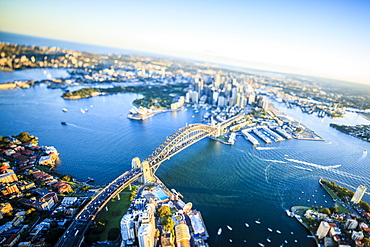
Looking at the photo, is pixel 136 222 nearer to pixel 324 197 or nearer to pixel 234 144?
pixel 324 197

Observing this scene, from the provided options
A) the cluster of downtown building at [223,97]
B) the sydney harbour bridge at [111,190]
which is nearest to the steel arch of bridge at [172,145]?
the sydney harbour bridge at [111,190]

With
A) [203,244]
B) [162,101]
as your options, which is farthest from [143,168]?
[162,101]

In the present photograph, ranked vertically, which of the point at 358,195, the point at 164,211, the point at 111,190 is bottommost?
the point at 164,211

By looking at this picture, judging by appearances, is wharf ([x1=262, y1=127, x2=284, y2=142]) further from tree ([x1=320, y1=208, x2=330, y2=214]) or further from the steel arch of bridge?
tree ([x1=320, y1=208, x2=330, y2=214])

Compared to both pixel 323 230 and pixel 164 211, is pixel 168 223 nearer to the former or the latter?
pixel 164 211

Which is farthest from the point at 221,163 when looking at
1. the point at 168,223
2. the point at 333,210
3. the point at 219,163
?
the point at 168,223
